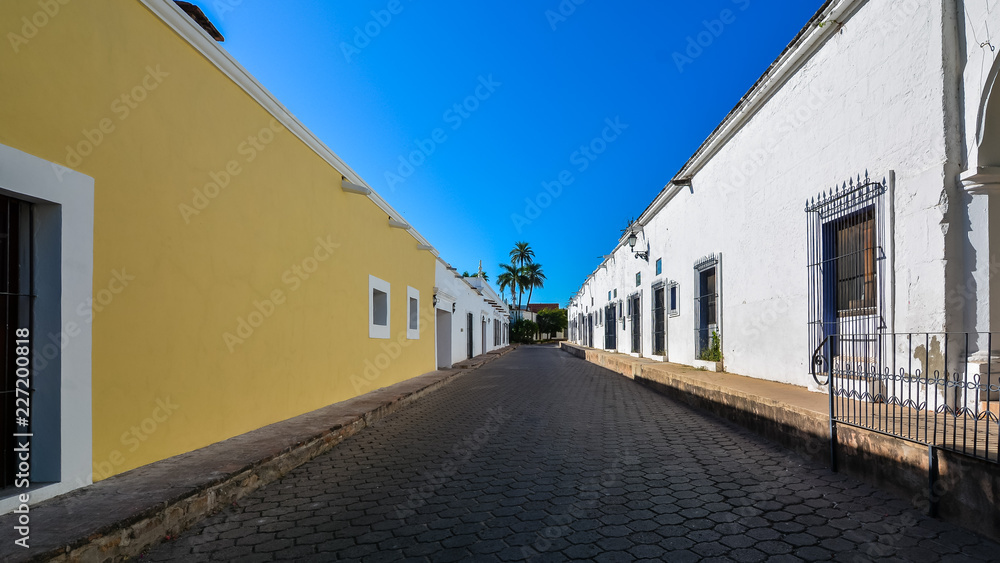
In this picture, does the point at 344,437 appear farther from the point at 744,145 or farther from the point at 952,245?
the point at 744,145

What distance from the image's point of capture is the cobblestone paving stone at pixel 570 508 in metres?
2.80

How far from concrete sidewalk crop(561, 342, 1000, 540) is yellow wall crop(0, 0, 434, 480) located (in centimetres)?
525

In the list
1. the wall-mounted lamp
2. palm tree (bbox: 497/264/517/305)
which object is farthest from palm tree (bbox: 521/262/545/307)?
the wall-mounted lamp

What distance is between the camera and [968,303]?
14.4 ft

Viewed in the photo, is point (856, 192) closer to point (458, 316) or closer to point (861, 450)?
point (861, 450)

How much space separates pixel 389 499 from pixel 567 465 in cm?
161

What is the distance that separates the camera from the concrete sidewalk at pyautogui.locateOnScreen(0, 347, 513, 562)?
8.26ft

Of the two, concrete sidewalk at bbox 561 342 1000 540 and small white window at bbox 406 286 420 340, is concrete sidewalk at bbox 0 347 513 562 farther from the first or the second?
small white window at bbox 406 286 420 340

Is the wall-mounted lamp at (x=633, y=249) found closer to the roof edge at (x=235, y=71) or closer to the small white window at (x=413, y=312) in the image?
the small white window at (x=413, y=312)

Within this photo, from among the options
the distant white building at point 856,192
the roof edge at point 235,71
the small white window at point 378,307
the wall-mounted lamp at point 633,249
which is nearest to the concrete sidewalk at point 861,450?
the distant white building at point 856,192

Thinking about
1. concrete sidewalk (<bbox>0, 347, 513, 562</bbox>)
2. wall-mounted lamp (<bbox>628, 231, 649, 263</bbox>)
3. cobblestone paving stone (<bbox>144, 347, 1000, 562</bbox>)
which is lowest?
cobblestone paving stone (<bbox>144, 347, 1000, 562</bbox>)

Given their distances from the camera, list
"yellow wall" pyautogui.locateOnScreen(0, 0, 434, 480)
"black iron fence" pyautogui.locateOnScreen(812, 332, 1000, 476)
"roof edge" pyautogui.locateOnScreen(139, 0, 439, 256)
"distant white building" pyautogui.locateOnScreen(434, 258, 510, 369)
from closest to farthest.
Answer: "yellow wall" pyautogui.locateOnScreen(0, 0, 434, 480), "black iron fence" pyautogui.locateOnScreen(812, 332, 1000, 476), "roof edge" pyautogui.locateOnScreen(139, 0, 439, 256), "distant white building" pyautogui.locateOnScreen(434, 258, 510, 369)

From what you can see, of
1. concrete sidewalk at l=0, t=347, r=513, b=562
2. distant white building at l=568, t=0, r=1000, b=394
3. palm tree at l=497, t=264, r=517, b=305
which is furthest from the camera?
palm tree at l=497, t=264, r=517, b=305

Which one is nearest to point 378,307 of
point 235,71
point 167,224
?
point 235,71
